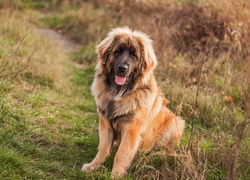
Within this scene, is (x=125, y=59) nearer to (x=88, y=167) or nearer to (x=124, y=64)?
(x=124, y=64)

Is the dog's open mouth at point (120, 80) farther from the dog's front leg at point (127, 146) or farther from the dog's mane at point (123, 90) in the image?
the dog's front leg at point (127, 146)

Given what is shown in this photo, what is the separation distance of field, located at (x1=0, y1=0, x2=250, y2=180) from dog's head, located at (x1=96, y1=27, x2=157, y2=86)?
656mm

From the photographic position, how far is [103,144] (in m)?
4.57

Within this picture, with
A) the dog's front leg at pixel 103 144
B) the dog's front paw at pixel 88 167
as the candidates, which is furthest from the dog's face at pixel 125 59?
the dog's front paw at pixel 88 167

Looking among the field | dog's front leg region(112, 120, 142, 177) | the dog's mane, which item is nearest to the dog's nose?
the dog's mane

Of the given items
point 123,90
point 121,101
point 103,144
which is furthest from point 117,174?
point 123,90

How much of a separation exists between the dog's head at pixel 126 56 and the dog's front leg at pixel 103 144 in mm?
529

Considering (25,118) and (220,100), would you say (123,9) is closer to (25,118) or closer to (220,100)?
(220,100)

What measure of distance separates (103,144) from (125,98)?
614mm

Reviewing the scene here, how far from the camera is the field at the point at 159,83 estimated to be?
4137mm

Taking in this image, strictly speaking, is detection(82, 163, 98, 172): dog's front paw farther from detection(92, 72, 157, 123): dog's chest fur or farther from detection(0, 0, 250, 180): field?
detection(92, 72, 157, 123): dog's chest fur

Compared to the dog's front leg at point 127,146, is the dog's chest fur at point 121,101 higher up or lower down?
higher up

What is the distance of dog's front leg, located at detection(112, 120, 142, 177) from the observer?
4.30 meters

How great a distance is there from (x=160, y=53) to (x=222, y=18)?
1.62m
